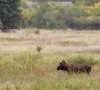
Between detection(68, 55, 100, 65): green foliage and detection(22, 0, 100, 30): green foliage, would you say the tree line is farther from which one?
detection(68, 55, 100, 65): green foliage

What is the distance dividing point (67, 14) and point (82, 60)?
53.9 meters

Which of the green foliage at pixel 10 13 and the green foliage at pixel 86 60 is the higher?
the green foliage at pixel 10 13

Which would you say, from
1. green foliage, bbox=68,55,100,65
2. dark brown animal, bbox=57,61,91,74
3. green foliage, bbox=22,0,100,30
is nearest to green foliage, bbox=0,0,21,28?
green foliage, bbox=22,0,100,30

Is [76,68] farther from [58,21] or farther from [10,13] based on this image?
[58,21]

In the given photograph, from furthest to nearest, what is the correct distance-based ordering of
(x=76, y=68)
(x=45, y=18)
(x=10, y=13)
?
1. (x=45, y=18)
2. (x=10, y=13)
3. (x=76, y=68)

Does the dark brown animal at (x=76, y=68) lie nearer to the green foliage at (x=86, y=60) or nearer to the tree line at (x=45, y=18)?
the green foliage at (x=86, y=60)

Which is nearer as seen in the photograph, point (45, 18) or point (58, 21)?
point (58, 21)

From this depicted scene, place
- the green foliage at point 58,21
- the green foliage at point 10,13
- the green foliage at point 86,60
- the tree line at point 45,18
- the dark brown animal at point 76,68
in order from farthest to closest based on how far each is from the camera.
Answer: the green foliage at point 58,21 < the tree line at point 45,18 < the green foliage at point 10,13 < the green foliage at point 86,60 < the dark brown animal at point 76,68

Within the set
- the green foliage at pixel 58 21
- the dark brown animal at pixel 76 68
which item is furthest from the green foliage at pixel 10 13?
the dark brown animal at pixel 76 68

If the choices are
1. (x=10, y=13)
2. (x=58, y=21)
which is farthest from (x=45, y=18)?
(x=10, y=13)

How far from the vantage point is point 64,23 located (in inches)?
2638

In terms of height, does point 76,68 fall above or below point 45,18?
below

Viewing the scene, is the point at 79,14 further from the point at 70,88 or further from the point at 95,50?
the point at 70,88

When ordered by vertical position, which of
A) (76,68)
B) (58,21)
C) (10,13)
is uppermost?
(10,13)
